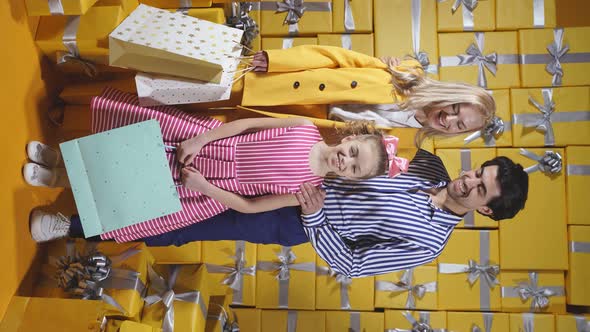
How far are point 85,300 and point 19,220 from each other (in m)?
0.35

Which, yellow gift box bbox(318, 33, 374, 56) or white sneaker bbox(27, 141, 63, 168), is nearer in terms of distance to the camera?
white sneaker bbox(27, 141, 63, 168)

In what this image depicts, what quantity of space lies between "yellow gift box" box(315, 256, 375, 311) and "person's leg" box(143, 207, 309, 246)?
77 cm

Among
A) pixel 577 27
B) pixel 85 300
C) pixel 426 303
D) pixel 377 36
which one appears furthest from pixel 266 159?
pixel 577 27

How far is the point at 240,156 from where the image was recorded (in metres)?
1.69

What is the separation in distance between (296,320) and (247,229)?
96cm

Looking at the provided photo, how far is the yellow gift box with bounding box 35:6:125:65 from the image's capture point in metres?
2.04

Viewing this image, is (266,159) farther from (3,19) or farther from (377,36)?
(377,36)

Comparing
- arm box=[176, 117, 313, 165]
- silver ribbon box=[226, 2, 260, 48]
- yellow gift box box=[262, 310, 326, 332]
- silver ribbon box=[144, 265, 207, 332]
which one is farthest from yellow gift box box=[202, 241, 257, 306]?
arm box=[176, 117, 313, 165]

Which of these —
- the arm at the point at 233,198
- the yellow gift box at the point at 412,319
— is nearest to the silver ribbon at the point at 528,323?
the yellow gift box at the point at 412,319

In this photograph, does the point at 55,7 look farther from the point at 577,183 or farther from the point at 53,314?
the point at 577,183

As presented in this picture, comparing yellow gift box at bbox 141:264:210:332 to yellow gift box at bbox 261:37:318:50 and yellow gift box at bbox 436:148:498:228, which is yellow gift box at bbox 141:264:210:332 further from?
yellow gift box at bbox 436:148:498:228

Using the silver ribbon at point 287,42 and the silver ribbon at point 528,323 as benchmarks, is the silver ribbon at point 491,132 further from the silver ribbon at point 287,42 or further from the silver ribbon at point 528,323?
the silver ribbon at point 287,42

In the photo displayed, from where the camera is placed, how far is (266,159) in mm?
1654

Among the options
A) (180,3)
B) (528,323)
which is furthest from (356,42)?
(528,323)
